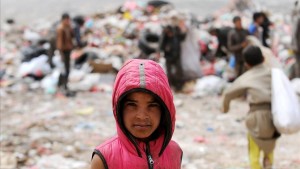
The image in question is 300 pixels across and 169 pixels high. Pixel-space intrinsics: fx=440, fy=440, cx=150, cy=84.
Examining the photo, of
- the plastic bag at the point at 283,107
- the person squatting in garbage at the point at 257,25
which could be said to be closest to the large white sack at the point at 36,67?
the person squatting in garbage at the point at 257,25

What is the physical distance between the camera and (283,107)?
335 centimetres

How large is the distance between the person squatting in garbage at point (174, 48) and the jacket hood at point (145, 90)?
5.82 m

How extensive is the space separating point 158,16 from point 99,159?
1039 centimetres

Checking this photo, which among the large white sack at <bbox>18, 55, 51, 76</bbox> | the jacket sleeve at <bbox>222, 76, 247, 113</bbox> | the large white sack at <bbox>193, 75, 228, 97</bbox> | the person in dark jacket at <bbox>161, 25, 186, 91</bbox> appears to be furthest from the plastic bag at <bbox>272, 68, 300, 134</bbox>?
the large white sack at <bbox>18, 55, 51, 76</bbox>

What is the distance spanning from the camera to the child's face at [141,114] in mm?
1767

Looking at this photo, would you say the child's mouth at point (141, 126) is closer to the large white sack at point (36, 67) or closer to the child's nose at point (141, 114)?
the child's nose at point (141, 114)

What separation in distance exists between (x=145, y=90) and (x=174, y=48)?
19.8ft

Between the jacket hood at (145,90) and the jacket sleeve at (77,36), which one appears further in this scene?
the jacket sleeve at (77,36)

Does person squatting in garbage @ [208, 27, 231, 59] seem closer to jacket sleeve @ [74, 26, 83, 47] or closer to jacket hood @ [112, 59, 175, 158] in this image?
jacket sleeve @ [74, 26, 83, 47]

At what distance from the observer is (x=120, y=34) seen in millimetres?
11016

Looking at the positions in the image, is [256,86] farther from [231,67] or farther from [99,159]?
[231,67]

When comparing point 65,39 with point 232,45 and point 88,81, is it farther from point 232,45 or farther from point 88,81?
point 232,45

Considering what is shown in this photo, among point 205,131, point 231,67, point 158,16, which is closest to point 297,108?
point 205,131

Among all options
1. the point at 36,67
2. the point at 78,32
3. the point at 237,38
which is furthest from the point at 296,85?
the point at 78,32
